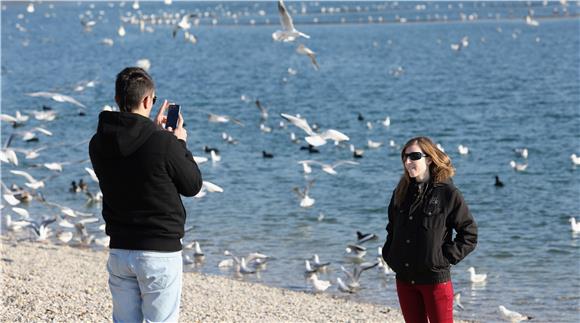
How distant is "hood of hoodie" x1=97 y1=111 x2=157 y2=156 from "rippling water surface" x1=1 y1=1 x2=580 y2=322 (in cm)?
630

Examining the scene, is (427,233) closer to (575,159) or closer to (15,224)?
(15,224)

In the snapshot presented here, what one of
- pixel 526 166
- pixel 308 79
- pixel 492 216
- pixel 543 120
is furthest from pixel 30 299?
pixel 308 79

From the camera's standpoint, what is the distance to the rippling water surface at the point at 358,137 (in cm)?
1312

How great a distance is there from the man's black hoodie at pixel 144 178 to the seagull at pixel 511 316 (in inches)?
228

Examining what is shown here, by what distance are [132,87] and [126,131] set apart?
203 mm

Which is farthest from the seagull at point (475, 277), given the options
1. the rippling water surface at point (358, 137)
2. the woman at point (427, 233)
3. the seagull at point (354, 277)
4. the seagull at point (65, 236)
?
the woman at point (427, 233)

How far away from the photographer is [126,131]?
15.4ft

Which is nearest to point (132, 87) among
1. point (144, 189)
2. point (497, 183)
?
point (144, 189)

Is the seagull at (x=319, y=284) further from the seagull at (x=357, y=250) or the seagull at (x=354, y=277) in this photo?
the seagull at (x=357, y=250)

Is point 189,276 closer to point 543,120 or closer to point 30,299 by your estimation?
point 30,299

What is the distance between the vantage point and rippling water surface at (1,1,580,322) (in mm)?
13125

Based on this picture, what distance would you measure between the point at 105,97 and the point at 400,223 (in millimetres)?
31491

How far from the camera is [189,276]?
465 inches

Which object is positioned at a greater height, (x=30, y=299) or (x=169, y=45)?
(x=30, y=299)
